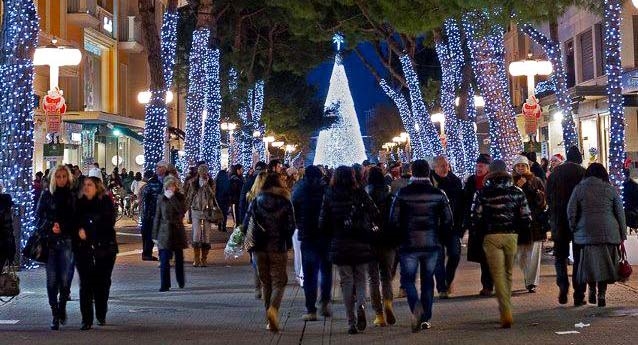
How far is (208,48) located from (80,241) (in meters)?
23.8

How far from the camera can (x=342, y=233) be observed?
1083 centimetres

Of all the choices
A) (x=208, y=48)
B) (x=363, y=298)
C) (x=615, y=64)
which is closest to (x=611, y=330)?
(x=363, y=298)

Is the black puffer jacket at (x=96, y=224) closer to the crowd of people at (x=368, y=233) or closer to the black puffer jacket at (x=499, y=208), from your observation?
the crowd of people at (x=368, y=233)

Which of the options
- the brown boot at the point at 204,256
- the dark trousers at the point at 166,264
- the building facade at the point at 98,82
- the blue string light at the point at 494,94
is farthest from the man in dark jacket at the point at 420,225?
the building facade at the point at 98,82

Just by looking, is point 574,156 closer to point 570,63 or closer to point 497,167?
point 497,167

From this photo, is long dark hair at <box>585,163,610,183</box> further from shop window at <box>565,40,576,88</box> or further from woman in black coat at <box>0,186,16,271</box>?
shop window at <box>565,40,576,88</box>

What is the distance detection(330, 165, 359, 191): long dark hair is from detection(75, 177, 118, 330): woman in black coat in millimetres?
2564

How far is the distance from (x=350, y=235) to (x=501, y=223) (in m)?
1.62

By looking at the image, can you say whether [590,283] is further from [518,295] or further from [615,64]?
[615,64]

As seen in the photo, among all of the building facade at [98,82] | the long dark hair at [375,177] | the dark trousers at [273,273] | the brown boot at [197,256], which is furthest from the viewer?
the building facade at [98,82]

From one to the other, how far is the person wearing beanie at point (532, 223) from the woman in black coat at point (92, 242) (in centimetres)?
554

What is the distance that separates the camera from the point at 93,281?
11.6m

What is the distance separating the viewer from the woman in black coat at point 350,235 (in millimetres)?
10797

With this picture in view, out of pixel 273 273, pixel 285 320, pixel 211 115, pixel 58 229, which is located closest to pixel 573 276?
pixel 285 320
